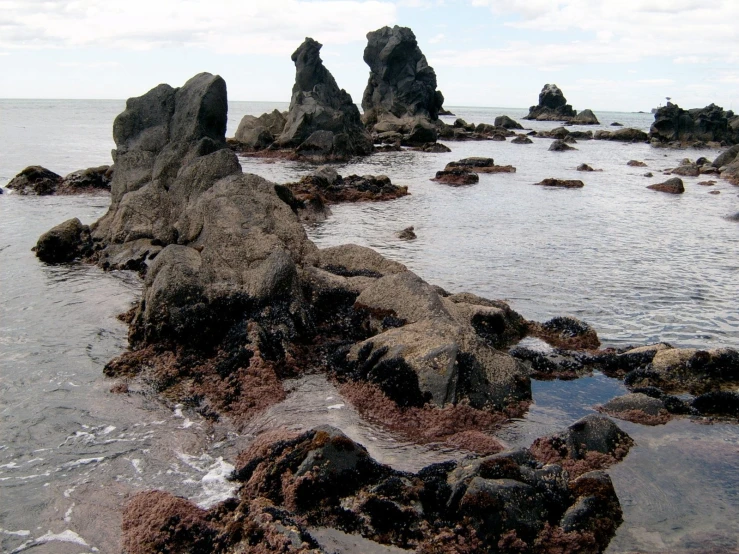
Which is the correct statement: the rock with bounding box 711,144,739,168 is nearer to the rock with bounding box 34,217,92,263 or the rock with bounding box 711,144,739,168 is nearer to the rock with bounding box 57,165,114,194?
the rock with bounding box 57,165,114,194

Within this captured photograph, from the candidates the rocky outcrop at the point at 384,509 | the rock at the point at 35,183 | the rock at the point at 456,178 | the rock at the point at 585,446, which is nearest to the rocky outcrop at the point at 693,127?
the rock at the point at 456,178

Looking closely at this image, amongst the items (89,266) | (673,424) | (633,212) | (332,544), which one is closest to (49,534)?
(332,544)

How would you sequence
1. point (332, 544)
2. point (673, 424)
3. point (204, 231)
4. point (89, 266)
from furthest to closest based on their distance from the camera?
point (89, 266)
point (204, 231)
point (673, 424)
point (332, 544)

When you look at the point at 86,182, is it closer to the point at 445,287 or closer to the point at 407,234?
the point at 407,234

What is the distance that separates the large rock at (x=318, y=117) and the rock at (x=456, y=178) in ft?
44.1

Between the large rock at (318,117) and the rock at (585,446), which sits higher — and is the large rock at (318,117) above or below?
above

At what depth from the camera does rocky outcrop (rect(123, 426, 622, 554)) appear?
20.9 feet

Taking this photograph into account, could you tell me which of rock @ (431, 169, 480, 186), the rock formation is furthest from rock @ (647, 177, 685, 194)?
the rock formation

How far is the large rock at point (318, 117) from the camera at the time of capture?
175ft

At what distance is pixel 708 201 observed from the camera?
3516 centimetres

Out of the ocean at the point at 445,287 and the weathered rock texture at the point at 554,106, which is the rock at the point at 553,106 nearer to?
the weathered rock texture at the point at 554,106

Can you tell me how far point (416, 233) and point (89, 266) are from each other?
1164cm

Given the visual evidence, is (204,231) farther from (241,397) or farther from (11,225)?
(11,225)

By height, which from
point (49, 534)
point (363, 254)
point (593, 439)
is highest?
point (363, 254)
